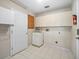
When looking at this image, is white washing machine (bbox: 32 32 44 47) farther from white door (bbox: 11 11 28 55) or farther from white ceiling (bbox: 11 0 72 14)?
white ceiling (bbox: 11 0 72 14)

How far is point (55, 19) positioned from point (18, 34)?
2355 mm

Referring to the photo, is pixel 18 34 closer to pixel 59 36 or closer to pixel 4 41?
pixel 4 41

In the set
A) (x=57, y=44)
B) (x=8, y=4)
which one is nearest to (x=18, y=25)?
(x=8, y=4)

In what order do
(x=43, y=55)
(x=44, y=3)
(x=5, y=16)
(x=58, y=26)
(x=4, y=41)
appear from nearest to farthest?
1. (x=5, y=16)
2. (x=4, y=41)
3. (x=43, y=55)
4. (x=44, y=3)
5. (x=58, y=26)

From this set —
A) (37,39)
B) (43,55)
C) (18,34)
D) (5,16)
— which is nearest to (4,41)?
(18,34)

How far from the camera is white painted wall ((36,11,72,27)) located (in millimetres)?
3877

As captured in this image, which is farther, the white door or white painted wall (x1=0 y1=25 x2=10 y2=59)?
the white door

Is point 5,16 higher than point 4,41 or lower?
higher

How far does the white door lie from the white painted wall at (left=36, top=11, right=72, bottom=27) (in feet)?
5.14

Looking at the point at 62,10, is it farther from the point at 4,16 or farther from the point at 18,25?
the point at 4,16

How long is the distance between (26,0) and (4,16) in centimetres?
121

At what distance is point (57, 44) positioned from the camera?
4387 mm

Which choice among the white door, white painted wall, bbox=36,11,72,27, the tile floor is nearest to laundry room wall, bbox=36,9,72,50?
white painted wall, bbox=36,11,72,27

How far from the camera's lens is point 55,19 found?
4312mm
